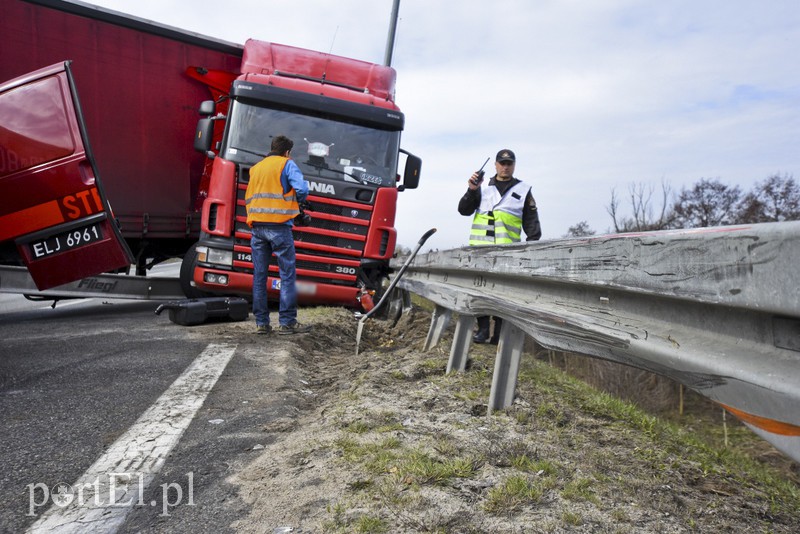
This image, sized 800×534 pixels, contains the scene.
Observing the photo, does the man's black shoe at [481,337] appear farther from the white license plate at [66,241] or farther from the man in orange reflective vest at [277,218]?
the white license plate at [66,241]

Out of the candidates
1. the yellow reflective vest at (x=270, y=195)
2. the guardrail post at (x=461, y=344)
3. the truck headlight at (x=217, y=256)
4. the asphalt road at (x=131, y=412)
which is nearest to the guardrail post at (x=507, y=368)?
the guardrail post at (x=461, y=344)

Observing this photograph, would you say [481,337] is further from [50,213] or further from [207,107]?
[207,107]

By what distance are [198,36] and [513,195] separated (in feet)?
17.5

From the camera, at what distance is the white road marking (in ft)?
6.95

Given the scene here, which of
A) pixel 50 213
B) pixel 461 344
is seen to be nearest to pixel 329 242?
pixel 50 213

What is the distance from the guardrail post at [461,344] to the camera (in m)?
4.03

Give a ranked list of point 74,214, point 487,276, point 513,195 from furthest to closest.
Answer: point 513,195 → point 74,214 → point 487,276

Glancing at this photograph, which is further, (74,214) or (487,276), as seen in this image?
(74,214)

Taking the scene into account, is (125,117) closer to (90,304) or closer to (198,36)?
(198,36)

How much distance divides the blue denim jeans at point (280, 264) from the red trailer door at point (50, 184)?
5.41 feet

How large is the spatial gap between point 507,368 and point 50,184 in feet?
12.5

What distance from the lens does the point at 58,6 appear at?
787 cm

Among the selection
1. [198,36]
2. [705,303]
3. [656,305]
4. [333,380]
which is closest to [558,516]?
[656,305]

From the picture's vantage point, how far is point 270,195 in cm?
674
